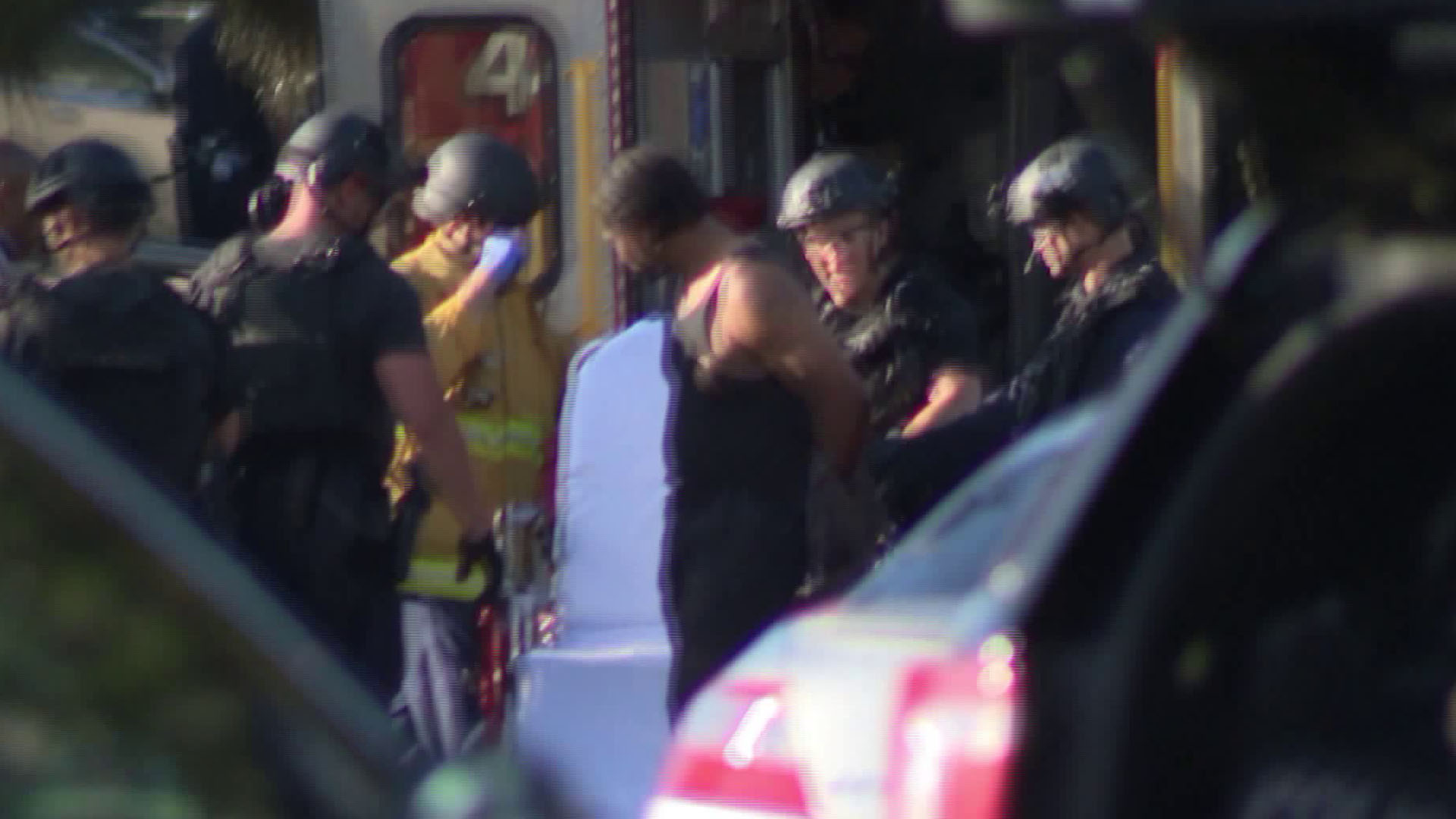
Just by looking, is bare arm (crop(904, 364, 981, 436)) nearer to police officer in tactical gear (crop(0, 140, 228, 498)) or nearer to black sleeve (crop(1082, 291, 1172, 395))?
black sleeve (crop(1082, 291, 1172, 395))

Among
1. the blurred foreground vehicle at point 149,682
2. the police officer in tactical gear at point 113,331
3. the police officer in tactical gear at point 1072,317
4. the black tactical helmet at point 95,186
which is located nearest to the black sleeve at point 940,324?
the police officer in tactical gear at point 1072,317

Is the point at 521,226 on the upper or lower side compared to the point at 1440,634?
lower

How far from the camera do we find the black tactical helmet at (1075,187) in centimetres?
554

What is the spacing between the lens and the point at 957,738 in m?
2.66

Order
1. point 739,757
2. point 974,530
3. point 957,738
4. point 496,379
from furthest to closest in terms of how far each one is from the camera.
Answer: point 496,379
point 974,530
point 739,757
point 957,738

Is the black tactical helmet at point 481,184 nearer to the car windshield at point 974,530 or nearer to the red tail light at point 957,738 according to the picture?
the car windshield at point 974,530

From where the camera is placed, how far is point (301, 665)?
2.19 m

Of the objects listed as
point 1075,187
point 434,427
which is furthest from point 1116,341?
point 434,427

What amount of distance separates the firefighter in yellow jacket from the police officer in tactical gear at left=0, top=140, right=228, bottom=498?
63 centimetres

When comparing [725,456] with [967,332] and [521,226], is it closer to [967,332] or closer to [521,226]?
[967,332]

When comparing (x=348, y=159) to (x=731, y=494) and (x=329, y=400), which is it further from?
(x=731, y=494)

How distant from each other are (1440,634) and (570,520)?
9.90 feet

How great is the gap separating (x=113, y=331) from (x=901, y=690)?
8.93ft

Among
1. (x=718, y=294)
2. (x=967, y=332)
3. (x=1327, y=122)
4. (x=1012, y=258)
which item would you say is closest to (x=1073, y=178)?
(x=967, y=332)
